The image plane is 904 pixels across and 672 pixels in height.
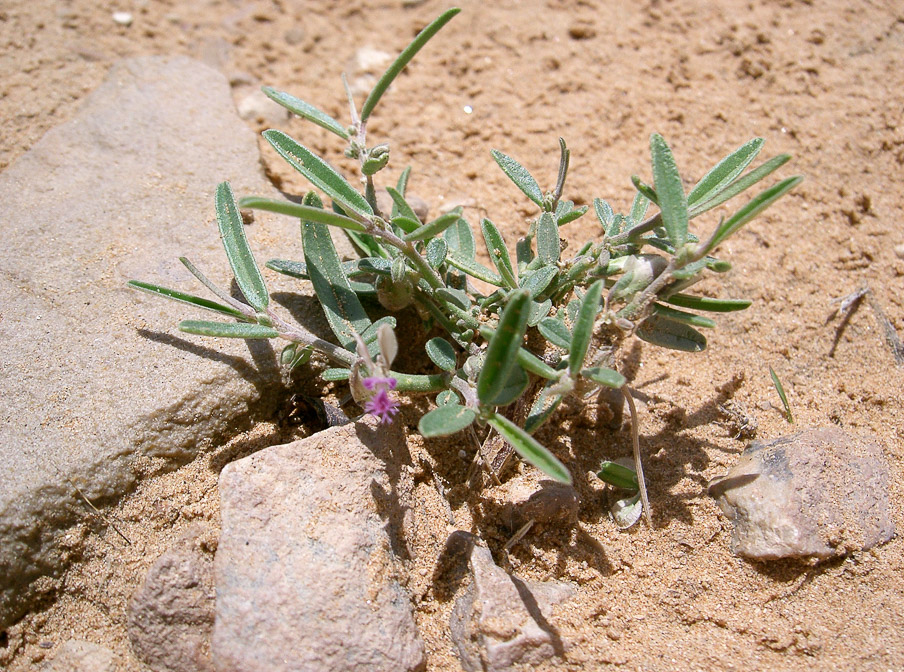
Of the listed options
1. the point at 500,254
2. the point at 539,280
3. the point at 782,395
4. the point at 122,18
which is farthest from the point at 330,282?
the point at 122,18

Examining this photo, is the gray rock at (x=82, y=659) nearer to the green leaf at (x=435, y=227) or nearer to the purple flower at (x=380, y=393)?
the purple flower at (x=380, y=393)

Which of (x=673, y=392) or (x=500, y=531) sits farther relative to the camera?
(x=673, y=392)

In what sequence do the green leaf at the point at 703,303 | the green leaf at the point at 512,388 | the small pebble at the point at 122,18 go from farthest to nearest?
the small pebble at the point at 122,18 → the green leaf at the point at 703,303 → the green leaf at the point at 512,388

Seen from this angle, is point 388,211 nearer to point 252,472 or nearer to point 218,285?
point 218,285

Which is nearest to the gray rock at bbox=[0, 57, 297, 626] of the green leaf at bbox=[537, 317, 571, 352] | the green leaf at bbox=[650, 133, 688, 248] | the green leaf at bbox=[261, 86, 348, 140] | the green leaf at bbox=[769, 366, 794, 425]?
the green leaf at bbox=[261, 86, 348, 140]

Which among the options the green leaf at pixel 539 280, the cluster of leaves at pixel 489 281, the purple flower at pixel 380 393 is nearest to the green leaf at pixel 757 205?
the cluster of leaves at pixel 489 281

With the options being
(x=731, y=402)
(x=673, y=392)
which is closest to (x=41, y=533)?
(x=673, y=392)
